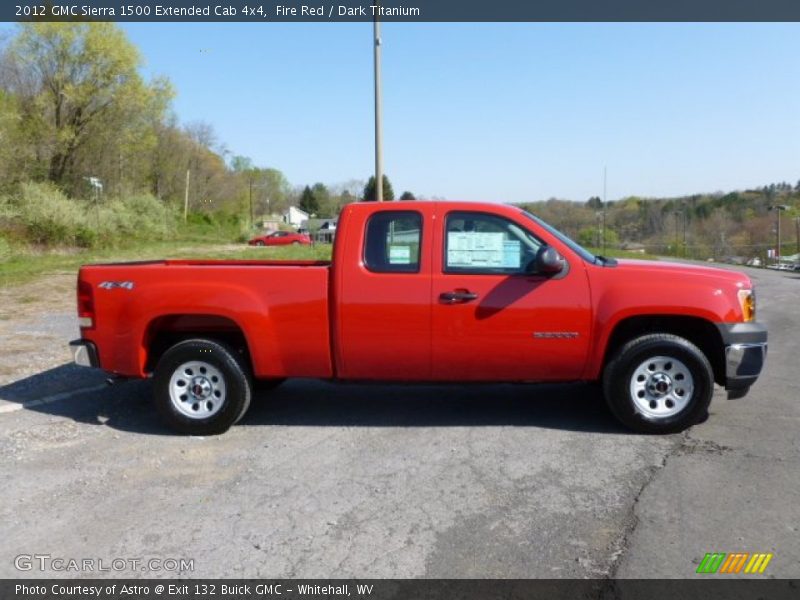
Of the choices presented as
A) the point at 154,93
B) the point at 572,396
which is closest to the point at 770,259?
the point at 154,93

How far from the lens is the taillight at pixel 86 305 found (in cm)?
576

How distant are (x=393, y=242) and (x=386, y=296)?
467 millimetres

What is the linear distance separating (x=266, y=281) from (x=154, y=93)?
113 feet

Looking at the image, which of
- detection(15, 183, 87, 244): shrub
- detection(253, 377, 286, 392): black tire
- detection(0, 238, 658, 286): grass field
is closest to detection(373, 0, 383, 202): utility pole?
detection(0, 238, 658, 286): grass field

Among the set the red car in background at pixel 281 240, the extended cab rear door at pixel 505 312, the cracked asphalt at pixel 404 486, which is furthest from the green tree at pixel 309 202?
the extended cab rear door at pixel 505 312

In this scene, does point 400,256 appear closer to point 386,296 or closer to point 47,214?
point 386,296

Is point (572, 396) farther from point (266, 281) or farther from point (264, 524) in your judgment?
point (264, 524)

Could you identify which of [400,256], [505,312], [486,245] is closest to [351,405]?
[400,256]

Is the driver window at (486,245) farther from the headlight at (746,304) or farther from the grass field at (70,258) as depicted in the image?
the grass field at (70,258)

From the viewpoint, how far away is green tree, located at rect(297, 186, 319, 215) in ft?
438

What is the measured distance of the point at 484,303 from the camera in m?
5.39

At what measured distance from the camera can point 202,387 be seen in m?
5.68

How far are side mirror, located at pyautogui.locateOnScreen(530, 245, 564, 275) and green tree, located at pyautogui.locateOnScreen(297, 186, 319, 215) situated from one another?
421 ft

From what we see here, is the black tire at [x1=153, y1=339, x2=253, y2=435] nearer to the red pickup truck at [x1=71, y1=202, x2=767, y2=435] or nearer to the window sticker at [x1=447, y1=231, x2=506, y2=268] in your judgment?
the red pickup truck at [x1=71, y1=202, x2=767, y2=435]
